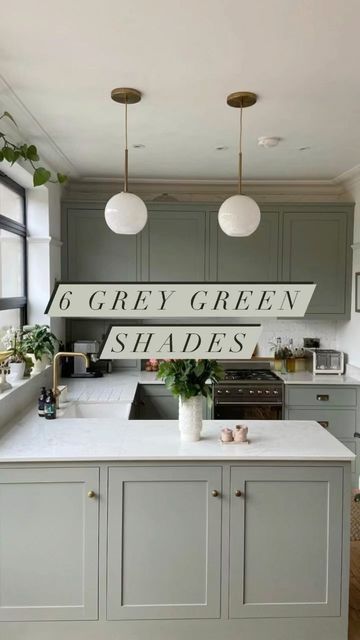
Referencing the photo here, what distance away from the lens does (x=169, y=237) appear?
4.21m

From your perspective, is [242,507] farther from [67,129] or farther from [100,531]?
[67,129]

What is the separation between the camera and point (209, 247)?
4.22 m

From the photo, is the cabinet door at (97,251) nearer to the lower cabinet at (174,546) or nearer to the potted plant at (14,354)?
the potted plant at (14,354)

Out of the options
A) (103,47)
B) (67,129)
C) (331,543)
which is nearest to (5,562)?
(331,543)

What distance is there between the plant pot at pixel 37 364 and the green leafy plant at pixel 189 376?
4.50ft

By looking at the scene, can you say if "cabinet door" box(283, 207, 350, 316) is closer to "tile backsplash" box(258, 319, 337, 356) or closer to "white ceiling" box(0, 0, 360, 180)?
"tile backsplash" box(258, 319, 337, 356)

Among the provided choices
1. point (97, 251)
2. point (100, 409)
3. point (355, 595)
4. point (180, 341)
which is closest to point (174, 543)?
point (180, 341)

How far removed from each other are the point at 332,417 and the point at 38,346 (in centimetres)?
246

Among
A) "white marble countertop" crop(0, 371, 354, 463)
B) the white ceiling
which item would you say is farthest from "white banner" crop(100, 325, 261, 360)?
the white ceiling

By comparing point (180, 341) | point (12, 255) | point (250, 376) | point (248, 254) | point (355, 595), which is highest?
point (248, 254)

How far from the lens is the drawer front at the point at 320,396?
13.0ft

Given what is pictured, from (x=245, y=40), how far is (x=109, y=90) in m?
0.77

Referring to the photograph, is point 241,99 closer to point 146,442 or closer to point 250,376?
point 146,442

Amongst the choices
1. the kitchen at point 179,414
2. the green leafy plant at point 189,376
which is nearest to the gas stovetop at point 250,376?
the kitchen at point 179,414
